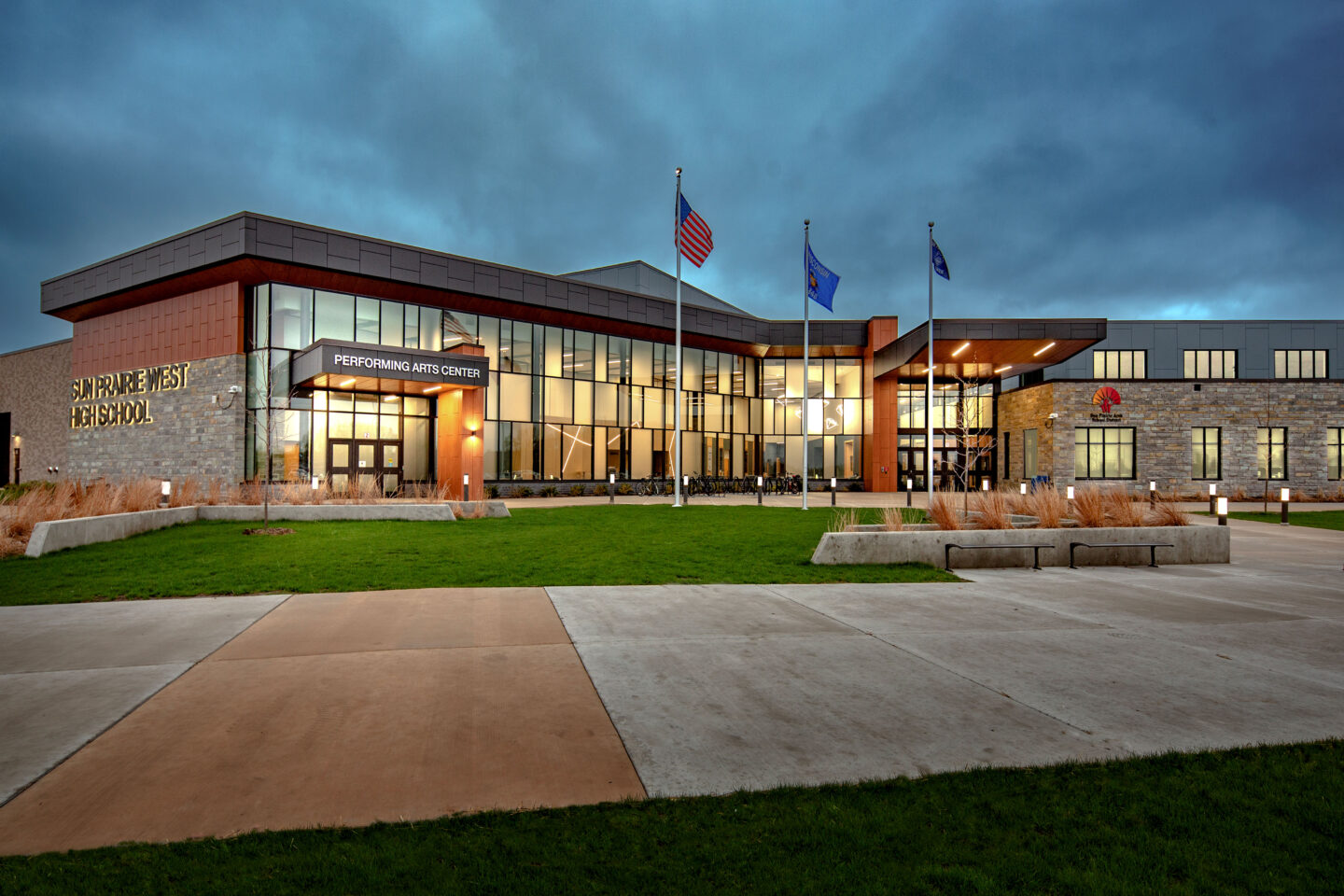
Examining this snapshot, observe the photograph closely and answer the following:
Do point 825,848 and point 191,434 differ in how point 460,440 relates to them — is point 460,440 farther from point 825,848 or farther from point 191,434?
point 825,848

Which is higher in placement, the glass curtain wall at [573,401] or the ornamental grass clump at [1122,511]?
the glass curtain wall at [573,401]

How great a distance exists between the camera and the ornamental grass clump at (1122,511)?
45.6ft

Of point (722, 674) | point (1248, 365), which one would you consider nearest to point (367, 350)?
point (722, 674)

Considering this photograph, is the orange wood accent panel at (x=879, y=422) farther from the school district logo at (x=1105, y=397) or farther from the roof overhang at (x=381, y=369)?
the roof overhang at (x=381, y=369)

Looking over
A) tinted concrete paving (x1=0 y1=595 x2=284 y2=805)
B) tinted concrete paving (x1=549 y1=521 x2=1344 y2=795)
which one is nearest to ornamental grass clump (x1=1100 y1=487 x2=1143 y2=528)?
tinted concrete paving (x1=549 y1=521 x2=1344 y2=795)

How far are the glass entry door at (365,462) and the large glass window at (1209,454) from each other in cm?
4104

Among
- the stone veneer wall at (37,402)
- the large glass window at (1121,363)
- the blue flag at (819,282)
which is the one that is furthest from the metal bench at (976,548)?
the stone veneer wall at (37,402)

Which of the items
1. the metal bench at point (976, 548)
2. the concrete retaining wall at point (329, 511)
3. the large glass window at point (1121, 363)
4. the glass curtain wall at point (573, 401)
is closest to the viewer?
the metal bench at point (976, 548)

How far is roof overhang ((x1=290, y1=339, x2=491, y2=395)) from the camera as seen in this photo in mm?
25625

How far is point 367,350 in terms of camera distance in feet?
86.6

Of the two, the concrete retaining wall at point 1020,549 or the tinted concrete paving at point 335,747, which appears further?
the concrete retaining wall at point 1020,549

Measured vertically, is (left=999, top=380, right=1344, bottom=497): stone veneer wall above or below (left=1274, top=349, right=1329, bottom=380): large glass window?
below

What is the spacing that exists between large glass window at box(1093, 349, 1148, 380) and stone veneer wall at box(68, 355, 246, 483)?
5140 centimetres

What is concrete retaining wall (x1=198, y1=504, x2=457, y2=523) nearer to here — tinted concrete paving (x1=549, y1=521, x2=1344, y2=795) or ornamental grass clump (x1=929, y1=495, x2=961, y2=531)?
tinted concrete paving (x1=549, y1=521, x2=1344, y2=795)
